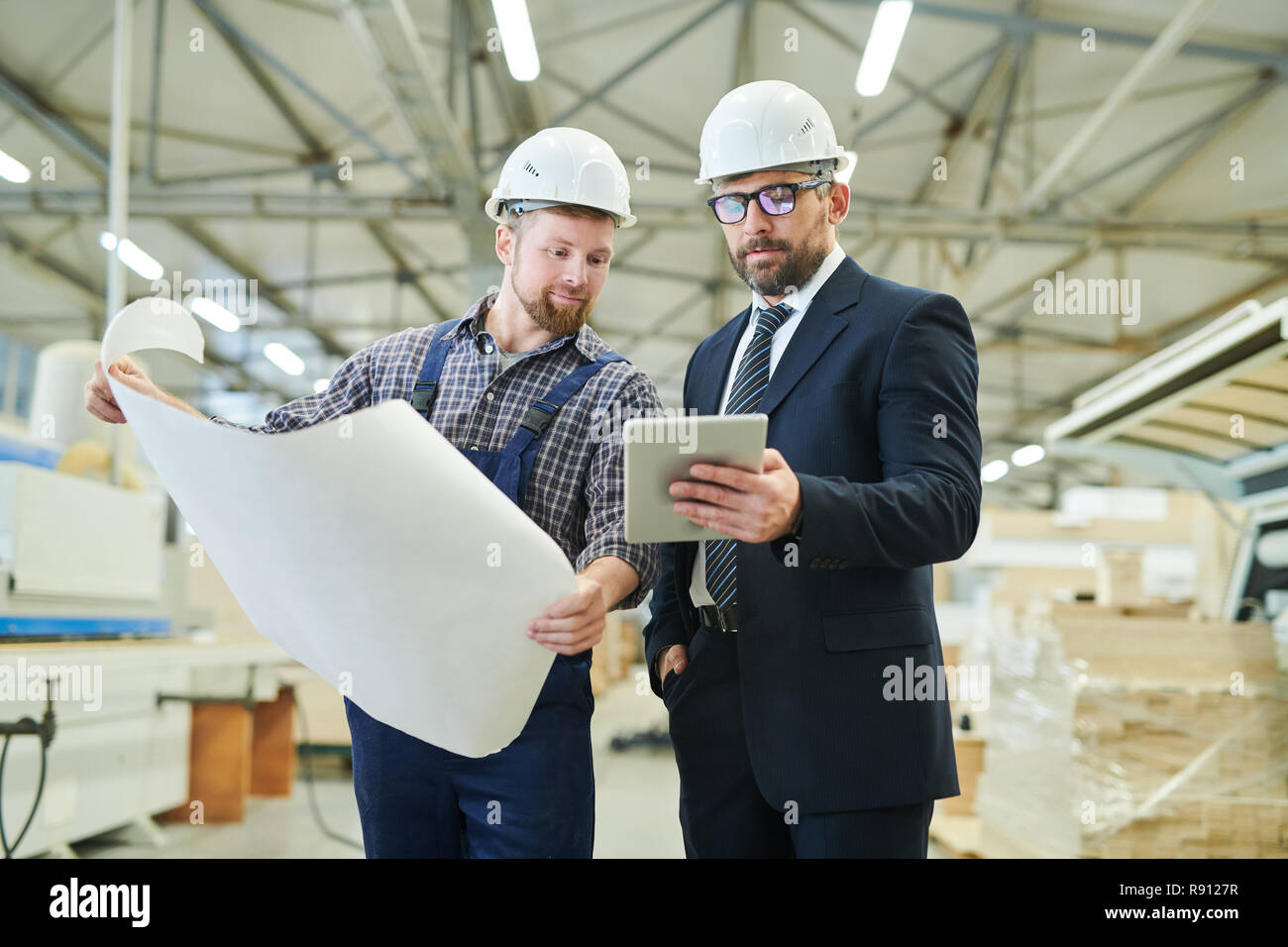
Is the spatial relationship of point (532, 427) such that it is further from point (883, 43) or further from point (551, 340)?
point (883, 43)

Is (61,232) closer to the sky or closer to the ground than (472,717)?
closer to the sky

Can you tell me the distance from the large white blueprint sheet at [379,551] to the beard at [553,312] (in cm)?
51

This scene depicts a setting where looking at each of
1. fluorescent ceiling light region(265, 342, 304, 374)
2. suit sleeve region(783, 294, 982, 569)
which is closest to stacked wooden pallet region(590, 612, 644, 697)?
fluorescent ceiling light region(265, 342, 304, 374)

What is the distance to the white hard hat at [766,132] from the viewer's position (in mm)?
1641

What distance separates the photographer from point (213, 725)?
5.91m

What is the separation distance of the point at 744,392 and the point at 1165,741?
3.04 meters

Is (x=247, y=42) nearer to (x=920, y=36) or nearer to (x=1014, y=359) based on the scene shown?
(x=920, y=36)

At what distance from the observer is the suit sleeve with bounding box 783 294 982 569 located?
4.34ft

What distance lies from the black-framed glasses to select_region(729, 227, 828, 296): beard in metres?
0.05

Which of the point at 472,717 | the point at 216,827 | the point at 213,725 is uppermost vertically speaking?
the point at 472,717

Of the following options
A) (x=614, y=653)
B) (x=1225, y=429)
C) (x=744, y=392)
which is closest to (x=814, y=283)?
(x=744, y=392)
